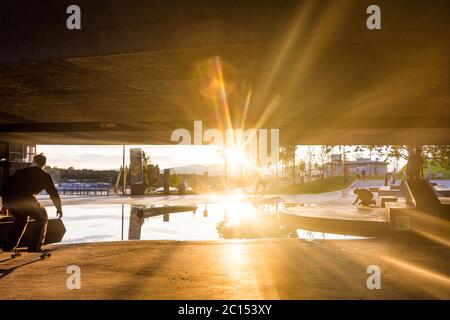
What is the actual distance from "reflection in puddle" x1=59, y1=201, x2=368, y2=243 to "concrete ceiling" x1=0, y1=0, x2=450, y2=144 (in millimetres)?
4386

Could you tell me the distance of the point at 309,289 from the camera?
224 inches

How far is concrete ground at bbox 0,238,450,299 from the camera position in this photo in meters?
5.52

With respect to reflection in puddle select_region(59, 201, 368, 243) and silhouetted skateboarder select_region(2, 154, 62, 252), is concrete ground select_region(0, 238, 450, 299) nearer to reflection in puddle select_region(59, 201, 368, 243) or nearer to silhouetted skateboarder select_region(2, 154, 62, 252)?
silhouetted skateboarder select_region(2, 154, 62, 252)

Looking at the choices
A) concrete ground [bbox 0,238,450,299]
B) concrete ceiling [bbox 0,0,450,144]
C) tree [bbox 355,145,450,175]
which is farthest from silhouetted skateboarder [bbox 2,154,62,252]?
tree [bbox 355,145,450,175]

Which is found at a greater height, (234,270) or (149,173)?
(149,173)

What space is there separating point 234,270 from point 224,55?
362 centimetres

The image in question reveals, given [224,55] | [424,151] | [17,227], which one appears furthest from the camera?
[424,151]

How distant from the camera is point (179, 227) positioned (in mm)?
15461

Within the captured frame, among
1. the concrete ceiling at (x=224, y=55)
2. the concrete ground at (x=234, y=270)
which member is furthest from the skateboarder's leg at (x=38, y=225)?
the concrete ceiling at (x=224, y=55)

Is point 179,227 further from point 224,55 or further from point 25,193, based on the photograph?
point 224,55

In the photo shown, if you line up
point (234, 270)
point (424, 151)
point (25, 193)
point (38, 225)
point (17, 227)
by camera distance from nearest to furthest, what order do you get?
1. point (234, 270)
2. point (25, 193)
3. point (17, 227)
4. point (38, 225)
5. point (424, 151)

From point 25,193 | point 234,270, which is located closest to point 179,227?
point 25,193

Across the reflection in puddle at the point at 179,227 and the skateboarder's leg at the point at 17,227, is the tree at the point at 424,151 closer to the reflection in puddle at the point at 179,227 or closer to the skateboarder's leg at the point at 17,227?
the reflection in puddle at the point at 179,227

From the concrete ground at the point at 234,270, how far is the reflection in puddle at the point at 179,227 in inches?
114
